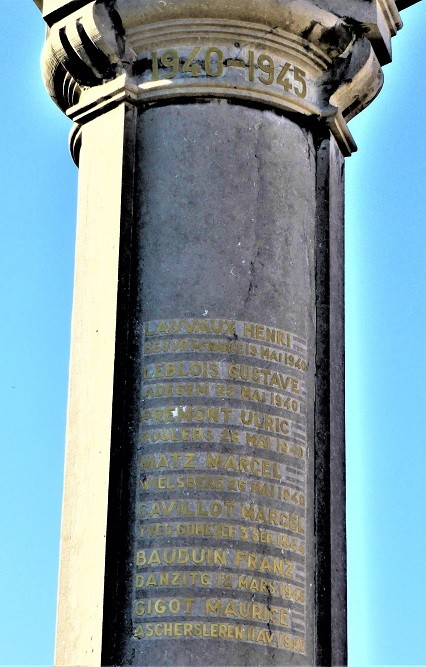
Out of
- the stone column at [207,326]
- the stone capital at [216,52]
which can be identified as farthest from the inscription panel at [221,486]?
the stone capital at [216,52]

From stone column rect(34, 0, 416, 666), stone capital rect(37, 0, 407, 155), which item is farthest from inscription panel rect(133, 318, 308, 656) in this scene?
stone capital rect(37, 0, 407, 155)

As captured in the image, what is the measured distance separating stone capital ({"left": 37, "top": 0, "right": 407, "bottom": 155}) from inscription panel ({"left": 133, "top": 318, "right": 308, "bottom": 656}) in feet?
4.60

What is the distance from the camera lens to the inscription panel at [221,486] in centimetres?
954

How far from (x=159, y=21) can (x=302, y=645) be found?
11.5ft

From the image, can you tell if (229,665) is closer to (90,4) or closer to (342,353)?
(342,353)

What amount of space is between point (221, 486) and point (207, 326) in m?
0.87

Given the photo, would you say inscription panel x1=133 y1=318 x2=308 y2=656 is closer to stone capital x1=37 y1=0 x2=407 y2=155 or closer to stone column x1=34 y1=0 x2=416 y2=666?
stone column x1=34 y1=0 x2=416 y2=666

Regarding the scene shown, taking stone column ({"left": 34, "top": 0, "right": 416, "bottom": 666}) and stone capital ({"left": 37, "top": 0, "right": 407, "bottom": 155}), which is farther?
stone capital ({"left": 37, "top": 0, "right": 407, "bottom": 155})

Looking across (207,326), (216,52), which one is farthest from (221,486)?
(216,52)

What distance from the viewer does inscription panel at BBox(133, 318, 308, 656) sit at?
9.54 metres

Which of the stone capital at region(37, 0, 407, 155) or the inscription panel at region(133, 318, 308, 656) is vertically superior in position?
the stone capital at region(37, 0, 407, 155)

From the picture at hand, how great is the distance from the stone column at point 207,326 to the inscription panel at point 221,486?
0.01m

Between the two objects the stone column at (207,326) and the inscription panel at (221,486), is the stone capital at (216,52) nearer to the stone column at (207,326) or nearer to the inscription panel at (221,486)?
the stone column at (207,326)

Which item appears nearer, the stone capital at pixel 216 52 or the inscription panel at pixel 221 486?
the inscription panel at pixel 221 486
